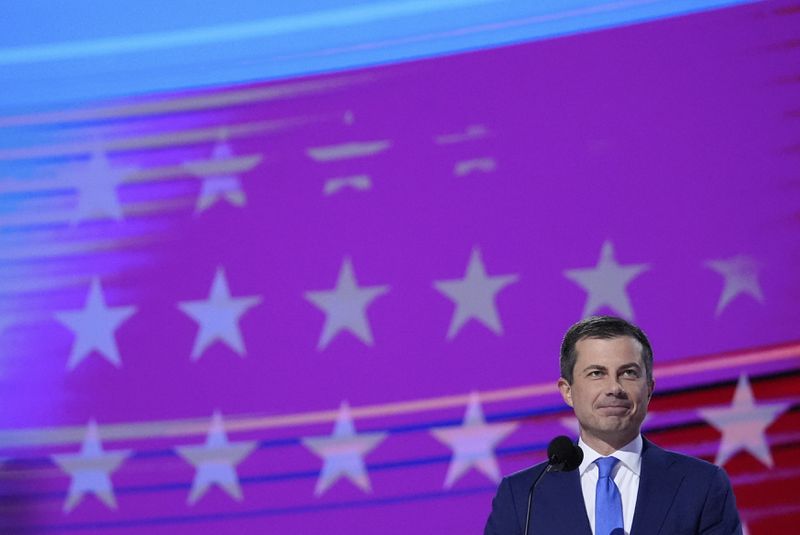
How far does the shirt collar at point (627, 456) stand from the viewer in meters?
1.70

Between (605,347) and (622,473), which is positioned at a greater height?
(605,347)

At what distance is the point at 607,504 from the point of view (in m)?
1.65

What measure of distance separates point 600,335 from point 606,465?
0.67 feet

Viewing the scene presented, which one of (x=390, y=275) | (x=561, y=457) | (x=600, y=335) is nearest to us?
(x=561, y=457)

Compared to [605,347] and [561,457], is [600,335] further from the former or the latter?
[561,457]

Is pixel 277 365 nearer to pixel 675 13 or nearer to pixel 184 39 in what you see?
pixel 184 39

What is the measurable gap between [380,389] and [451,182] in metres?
0.67

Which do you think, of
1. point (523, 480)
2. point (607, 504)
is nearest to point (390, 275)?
point (523, 480)

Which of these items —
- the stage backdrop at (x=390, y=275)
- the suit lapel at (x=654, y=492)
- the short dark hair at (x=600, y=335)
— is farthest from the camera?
the stage backdrop at (x=390, y=275)

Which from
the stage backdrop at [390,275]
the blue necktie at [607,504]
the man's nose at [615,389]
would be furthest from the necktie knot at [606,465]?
the stage backdrop at [390,275]

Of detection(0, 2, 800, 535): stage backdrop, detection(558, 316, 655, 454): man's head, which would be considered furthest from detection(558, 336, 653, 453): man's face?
detection(0, 2, 800, 535): stage backdrop

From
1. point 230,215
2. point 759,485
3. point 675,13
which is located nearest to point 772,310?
point 759,485

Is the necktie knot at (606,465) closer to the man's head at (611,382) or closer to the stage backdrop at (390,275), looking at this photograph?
the man's head at (611,382)

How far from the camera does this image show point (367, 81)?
340 cm
